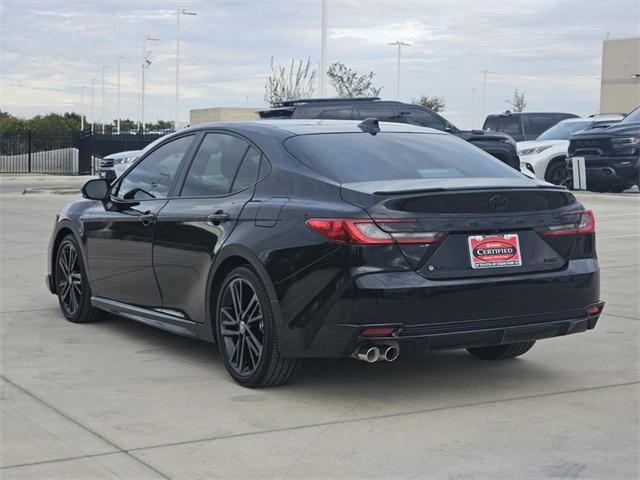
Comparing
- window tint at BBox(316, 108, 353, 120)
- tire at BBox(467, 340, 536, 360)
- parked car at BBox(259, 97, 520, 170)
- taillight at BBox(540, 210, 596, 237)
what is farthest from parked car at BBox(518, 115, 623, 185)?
taillight at BBox(540, 210, 596, 237)

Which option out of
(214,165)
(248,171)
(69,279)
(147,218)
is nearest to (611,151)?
(69,279)

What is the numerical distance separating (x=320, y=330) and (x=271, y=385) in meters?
0.66

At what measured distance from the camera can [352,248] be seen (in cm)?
582

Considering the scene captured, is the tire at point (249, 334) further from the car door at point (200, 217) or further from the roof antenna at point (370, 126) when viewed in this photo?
the roof antenna at point (370, 126)

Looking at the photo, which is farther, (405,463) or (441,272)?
(441,272)

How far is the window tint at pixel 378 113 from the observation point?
65.0 feet

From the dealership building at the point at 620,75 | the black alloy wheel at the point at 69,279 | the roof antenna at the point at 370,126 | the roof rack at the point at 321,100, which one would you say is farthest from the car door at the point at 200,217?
the dealership building at the point at 620,75

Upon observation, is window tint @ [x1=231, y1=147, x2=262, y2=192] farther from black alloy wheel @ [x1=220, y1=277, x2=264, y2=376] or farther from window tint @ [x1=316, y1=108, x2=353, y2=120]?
window tint @ [x1=316, y1=108, x2=353, y2=120]

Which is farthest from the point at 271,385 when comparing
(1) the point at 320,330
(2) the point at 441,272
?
(2) the point at 441,272

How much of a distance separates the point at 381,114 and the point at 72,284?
11968mm

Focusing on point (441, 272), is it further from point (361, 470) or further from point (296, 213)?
point (361, 470)

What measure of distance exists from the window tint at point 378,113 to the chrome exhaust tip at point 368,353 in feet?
46.0

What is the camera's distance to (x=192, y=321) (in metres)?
7.06

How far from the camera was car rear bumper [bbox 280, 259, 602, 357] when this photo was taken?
19.0ft
